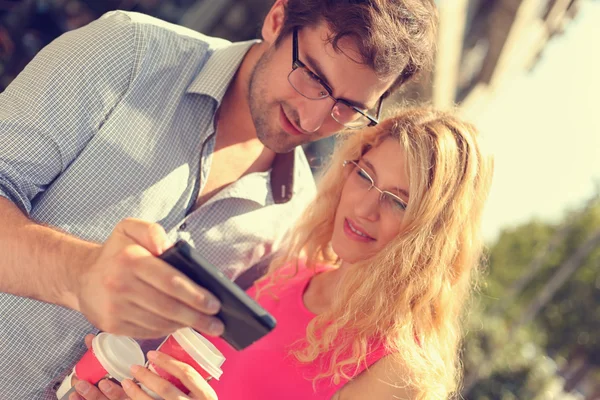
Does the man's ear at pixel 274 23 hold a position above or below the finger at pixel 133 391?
above

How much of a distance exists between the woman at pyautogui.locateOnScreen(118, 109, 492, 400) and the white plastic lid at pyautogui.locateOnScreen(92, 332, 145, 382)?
0.78 metres

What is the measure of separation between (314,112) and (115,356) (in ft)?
3.77

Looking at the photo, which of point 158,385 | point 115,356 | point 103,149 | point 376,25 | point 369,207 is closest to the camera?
point 158,385

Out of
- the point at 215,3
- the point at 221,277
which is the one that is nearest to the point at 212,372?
the point at 221,277

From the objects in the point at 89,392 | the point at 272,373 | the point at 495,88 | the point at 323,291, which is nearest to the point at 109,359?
the point at 89,392

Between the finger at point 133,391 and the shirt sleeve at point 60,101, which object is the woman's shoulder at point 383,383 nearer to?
the finger at point 133,391

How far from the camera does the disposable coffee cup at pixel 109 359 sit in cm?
157

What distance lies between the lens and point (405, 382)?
2.13 m

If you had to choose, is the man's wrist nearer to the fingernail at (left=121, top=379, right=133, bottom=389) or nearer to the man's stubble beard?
the fingernail at (left=121, top=379, right=133, bottom=389)

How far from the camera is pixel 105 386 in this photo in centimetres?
158

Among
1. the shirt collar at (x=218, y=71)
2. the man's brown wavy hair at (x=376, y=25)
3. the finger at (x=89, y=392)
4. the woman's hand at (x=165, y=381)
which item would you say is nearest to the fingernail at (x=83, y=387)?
the finger at (x=89, y=392)

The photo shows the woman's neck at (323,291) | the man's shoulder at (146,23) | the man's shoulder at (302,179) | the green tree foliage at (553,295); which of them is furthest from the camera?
the green tree foliage at (553,295)

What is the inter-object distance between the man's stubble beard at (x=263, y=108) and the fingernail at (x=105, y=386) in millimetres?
1126

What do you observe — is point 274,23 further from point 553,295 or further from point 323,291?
point 553,295
